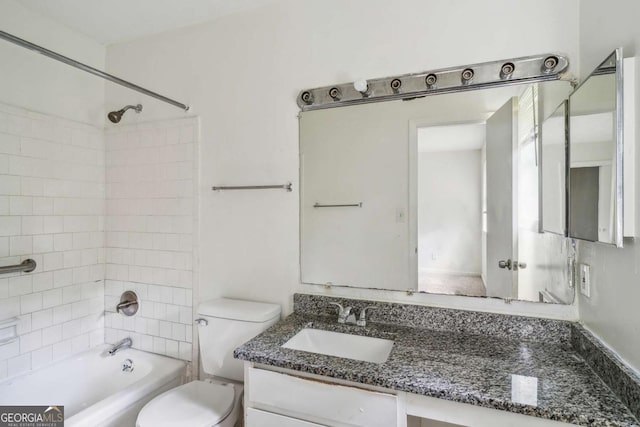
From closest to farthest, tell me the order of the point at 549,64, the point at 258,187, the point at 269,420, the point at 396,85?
the point at 269,420 < the point at 549,64 < the point at 396,85 < the point at 258,187

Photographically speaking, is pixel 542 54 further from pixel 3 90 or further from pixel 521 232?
pixel 3 90

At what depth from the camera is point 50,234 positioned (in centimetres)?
189

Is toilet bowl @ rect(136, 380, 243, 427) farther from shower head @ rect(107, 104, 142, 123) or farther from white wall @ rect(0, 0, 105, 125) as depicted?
white wall @ rect(0, 0, 105, 125)

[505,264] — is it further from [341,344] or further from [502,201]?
[341,344]

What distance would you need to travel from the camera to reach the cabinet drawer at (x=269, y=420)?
1.12 meters

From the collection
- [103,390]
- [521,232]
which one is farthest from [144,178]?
[521,232]

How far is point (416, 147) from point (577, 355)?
103 centimetres

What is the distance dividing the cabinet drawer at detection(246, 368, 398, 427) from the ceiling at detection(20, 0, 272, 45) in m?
1.86

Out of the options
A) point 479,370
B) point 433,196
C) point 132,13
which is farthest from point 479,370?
point 132,13

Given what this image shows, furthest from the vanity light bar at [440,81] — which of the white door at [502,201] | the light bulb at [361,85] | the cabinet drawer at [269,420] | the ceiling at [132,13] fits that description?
the cabinet drawer at [269,420]

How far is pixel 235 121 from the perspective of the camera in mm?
1817

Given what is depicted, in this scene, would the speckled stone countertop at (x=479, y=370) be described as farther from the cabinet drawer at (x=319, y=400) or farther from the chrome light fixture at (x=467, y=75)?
the chrome light fixture at (x=467, y=75)

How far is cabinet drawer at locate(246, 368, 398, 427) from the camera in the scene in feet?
3.38

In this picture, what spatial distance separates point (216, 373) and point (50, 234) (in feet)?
4.24
